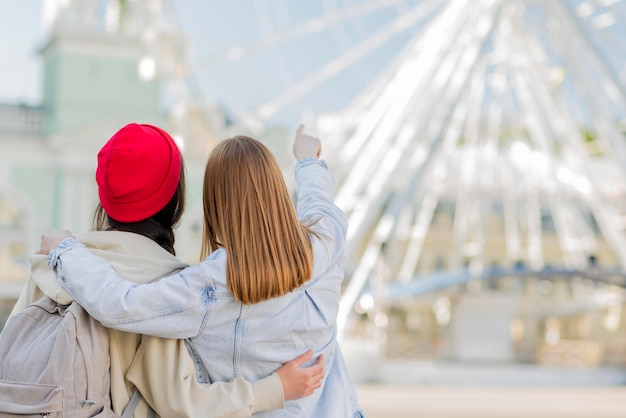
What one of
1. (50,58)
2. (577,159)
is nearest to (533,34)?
(577,159)

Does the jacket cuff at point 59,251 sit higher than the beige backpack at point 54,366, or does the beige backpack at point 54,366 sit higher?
the jacket cuff at point 59,251

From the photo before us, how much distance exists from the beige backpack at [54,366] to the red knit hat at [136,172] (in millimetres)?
168

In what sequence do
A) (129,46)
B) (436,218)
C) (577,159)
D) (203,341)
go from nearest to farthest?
(203,341) < (577,159) < (129,46) < (436,218)

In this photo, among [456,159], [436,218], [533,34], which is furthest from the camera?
[436,218]

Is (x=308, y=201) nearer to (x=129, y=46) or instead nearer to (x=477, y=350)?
(x=477, y=350)

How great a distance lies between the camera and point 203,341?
4.73 ft

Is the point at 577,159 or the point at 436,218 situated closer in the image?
the point at 577,159

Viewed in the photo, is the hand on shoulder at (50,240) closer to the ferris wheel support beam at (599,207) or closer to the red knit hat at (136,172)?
the red knit hat at (136,172)

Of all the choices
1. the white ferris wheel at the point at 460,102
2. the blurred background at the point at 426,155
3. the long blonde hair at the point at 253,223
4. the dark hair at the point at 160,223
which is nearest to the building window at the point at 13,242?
the blurred background at the point at 426,155

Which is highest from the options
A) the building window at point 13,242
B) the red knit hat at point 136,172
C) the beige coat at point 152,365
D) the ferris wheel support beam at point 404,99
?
the ferris wheel support beam at point 404,99

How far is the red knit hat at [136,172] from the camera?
4.72ft

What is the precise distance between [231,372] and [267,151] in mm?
307

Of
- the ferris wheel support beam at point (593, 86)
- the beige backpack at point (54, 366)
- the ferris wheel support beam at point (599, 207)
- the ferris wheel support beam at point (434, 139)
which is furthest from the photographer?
the ferris wheel support beam at point (599, 207)

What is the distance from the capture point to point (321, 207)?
1637 mm
